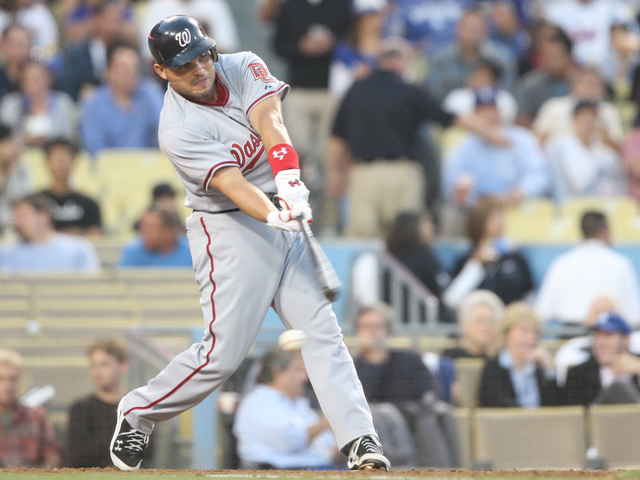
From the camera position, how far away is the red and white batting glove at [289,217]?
378cm

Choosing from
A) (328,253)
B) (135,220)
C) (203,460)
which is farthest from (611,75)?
(203,460)

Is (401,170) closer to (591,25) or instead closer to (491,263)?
(491,263)

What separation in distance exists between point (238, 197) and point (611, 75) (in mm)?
8270

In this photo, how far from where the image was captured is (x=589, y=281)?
7438mm

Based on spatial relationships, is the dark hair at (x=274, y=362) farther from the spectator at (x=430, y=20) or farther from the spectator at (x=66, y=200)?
the spectator at (x=430, y=20)

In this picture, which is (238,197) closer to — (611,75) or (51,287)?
(51,287)

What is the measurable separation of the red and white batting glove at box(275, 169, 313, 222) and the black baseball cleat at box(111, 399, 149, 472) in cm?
122

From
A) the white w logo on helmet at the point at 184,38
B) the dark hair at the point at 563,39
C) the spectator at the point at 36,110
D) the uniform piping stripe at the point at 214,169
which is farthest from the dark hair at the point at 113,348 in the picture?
the dark hair at the point at 563,39

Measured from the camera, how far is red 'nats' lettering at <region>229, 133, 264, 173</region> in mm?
4133

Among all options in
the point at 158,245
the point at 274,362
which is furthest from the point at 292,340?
the point at 158,245

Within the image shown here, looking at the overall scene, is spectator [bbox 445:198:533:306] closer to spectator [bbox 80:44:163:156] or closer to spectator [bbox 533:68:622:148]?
spectator [bbox 533:68:622:148]

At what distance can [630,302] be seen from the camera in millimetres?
7566

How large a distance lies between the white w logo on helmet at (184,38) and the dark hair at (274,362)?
8.79 ft

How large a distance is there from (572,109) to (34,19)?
5.71 meters
